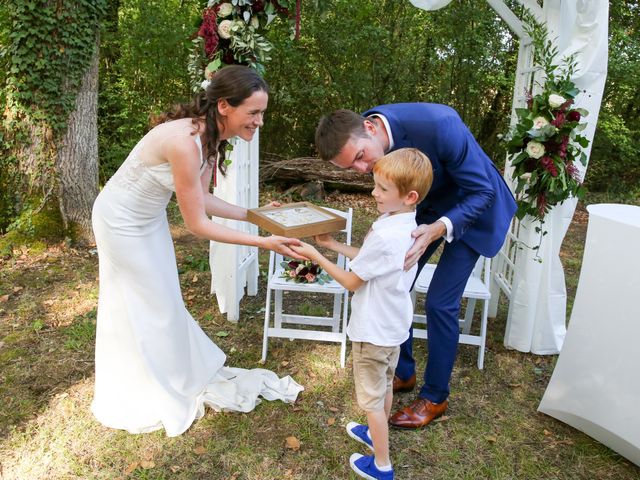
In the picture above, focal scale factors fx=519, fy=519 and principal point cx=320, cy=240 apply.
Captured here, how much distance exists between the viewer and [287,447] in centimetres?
288

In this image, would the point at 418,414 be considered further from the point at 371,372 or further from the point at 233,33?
the point at 233,33

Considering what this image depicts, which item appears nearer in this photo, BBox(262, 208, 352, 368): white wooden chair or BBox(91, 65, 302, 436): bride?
BBox(91, 65, 302, 436): bride

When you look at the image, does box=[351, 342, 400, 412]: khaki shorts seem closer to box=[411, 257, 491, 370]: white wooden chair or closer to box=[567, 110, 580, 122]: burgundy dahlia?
box=[411, 257, 491, 370]: white wooden chair

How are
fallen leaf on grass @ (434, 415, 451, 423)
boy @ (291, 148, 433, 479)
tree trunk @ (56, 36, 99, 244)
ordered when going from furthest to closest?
tree trunk @ (56, 36, 99, 244)
fallen leaf on grass @ (434, 415, 451, 423)
boy @ (291, 148, 433, 479)

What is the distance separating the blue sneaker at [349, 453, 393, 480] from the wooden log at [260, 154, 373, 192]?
6.41m

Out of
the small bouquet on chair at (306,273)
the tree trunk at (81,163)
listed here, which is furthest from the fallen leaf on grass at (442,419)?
the tree trunk at (81,163)

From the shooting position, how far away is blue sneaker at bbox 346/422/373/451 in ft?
9.45

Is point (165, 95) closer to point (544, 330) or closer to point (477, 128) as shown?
point (477, 128)

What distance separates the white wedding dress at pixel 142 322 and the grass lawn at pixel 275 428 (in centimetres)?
12

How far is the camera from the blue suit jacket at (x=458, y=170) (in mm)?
2656

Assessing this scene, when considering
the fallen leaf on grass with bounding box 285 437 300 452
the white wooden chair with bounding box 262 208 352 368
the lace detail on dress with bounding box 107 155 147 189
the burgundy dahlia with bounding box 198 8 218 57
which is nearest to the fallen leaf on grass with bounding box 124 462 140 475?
the fallen leaf on grass with bounding box 285 437 300 452

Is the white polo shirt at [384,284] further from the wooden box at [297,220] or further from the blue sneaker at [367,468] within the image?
the blue sneaker at [367,468]

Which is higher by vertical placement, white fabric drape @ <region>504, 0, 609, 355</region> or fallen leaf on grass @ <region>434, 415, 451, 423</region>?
white fabric drape @ <region>504, 0, 609, 355</region>

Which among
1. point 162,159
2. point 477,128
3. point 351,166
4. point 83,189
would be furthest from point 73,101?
point 477,128
